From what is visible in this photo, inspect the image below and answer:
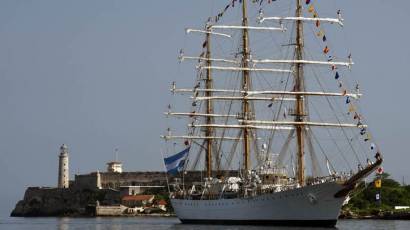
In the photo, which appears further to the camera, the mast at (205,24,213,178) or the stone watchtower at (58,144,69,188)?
the stone watchtower at (58,144,69,188)

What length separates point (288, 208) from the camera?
73000 millimetres

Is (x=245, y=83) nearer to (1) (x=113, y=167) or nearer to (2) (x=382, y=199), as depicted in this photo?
(2) (x=382, y=199)

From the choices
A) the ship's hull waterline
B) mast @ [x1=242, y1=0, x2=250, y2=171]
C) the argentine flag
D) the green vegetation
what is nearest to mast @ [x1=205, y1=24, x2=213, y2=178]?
the argentine flag

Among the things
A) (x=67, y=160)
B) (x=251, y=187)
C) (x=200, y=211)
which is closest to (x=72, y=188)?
(x=67, y=160)

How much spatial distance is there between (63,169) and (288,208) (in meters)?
91.5

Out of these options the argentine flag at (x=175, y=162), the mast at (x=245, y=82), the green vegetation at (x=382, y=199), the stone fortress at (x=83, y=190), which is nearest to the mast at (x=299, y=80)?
the mast at (x=245, y=82)

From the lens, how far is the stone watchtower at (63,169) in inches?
6245

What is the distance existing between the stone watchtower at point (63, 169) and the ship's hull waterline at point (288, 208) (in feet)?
Answer: 257

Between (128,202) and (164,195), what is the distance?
6590mm

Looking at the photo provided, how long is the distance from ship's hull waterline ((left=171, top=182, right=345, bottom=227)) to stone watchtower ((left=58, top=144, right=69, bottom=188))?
7844 cm

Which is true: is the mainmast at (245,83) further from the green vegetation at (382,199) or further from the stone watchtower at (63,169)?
the stone watchtower at (63,169)

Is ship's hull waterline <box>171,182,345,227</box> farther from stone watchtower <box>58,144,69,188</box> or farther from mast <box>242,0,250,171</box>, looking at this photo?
stone watchtower <box>58,144,69,188</box>

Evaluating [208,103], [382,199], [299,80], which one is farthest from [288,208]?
[382,199]

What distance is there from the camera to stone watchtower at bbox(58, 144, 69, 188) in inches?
6245
